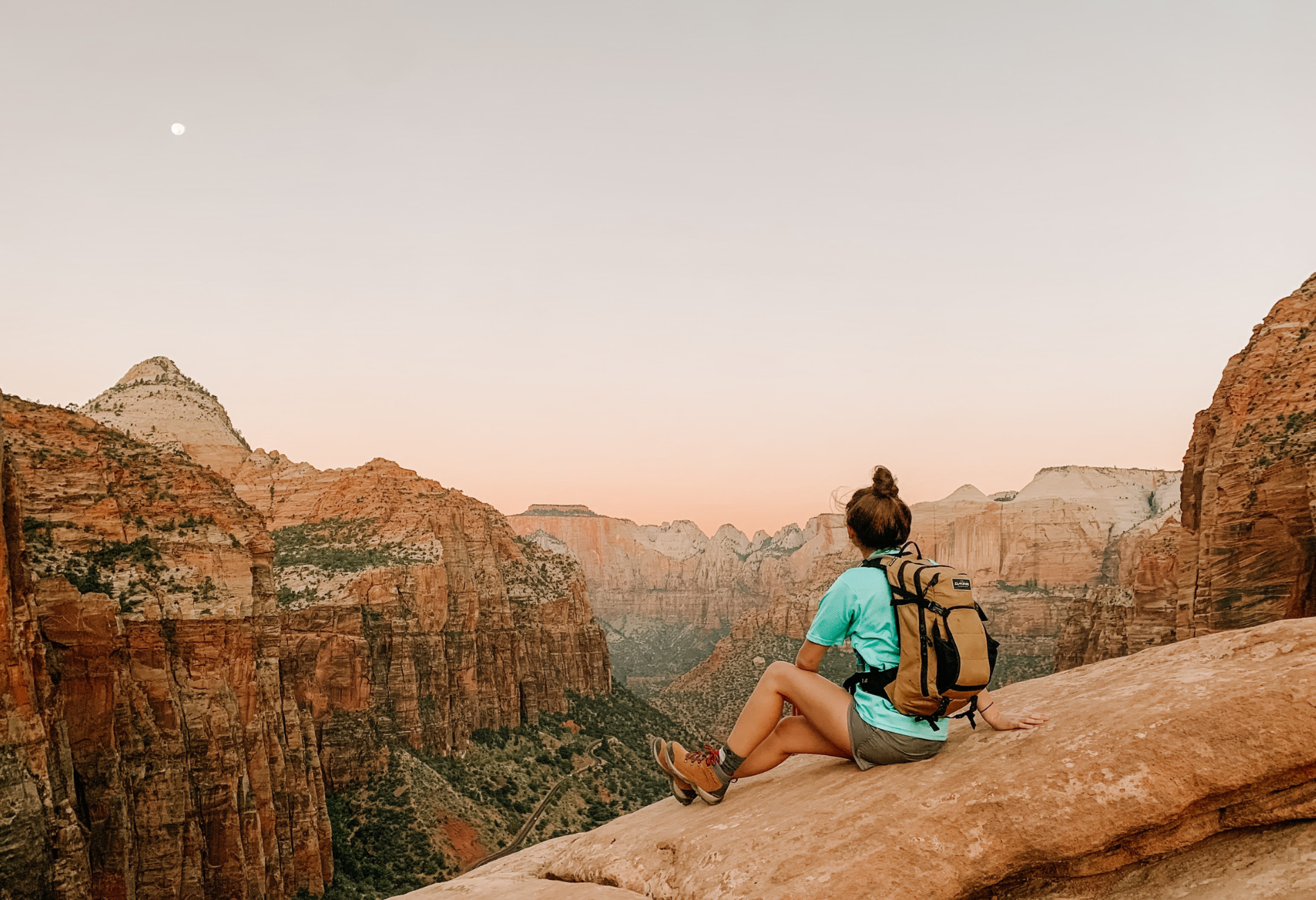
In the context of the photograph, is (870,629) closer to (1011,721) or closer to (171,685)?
(1011,721)

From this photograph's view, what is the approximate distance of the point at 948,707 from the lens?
219 inches

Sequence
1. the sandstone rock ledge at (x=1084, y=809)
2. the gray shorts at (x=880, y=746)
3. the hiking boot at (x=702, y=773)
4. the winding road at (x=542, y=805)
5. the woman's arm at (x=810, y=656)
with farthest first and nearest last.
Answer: the winding road at (x=542, y=805) → the hiking boot at (x=702, y=773) → the woman's arm at (x=810, y=656) → the gray shorts at (x=880, y=746) → the sandstone rock ledge at (x=1084, y=809)

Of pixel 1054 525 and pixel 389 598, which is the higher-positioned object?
pixel 389 598

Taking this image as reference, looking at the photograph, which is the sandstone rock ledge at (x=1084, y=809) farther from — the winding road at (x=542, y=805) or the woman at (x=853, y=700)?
the winding road at (x=542, y=805)

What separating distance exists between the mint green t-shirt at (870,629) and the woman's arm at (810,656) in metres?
0.05

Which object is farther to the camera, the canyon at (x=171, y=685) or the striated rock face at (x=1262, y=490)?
the striated rock face at (x=1262, y=490)

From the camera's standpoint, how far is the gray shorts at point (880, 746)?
579cm

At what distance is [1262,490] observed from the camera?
24.8m

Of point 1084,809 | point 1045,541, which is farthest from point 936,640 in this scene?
point 1045,541

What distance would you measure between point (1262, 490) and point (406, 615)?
43617 millimetres

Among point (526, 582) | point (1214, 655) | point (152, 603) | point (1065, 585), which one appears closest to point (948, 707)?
point (1214, 655)

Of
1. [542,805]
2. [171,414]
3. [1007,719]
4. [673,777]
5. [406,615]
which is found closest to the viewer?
[1007,719]

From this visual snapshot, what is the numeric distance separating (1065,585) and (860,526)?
131423 mm

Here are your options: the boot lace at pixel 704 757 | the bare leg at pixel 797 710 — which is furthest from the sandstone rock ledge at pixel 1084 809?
the boot lace at pixel 704 757
